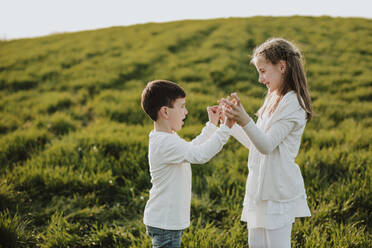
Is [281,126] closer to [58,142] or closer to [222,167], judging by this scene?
[222,167]

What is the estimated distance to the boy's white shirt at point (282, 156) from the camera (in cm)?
198

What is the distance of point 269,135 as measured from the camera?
6.42 feet

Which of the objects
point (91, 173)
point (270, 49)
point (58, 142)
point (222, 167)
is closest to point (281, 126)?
point (270, 49)

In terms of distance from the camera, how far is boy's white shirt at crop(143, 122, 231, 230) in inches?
77.1

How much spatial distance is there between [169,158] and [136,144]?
2.33 meters

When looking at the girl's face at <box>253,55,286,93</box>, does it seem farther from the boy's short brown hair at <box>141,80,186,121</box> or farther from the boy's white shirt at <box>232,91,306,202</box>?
the boy's short brown hair at <box>141,80,186,121</box>

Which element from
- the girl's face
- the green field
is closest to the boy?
the girl's face

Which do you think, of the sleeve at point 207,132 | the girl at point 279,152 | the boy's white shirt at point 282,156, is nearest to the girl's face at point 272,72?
the girl at point 279,152

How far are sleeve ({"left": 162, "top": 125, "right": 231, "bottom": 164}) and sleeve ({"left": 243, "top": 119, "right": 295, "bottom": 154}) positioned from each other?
0.18 meters

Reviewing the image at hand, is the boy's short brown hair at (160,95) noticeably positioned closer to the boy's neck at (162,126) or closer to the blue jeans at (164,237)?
the boy's neck at (162,126)

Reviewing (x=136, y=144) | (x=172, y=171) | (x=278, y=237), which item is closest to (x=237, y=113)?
(x=172, y=171)

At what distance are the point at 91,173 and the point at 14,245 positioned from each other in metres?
1.17

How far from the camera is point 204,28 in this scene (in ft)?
38.5

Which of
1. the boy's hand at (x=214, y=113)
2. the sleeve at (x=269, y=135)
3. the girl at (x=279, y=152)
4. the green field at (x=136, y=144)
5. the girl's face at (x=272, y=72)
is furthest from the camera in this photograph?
the green field at (x=136, y=144)
